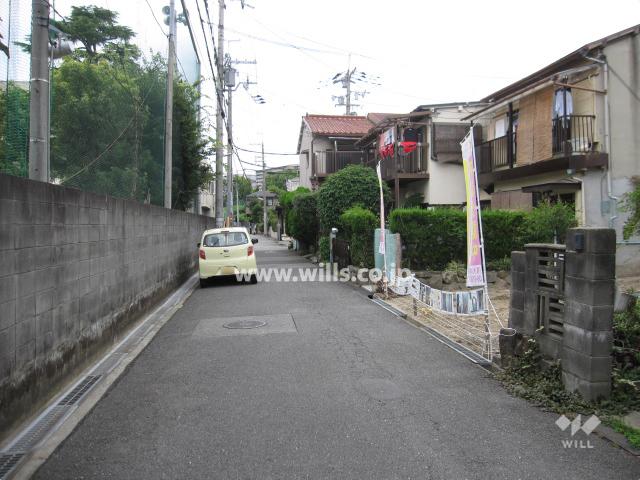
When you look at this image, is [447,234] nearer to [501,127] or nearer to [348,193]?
[348,193]

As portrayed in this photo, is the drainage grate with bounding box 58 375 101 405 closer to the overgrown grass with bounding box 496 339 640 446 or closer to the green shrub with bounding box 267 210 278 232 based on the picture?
the overgrown grass with bounding box 496 339 640 446

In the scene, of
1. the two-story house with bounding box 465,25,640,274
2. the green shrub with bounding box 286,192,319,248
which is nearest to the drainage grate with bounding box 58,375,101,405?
the two-story house with bounding box 465,25,640,274

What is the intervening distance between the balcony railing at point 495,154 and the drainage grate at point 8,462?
15716 millimetres

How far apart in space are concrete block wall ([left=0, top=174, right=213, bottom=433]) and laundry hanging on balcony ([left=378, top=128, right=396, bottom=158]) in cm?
1326

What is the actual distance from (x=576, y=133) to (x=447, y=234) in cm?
463

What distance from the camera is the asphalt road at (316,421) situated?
313cm

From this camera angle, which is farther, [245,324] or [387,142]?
[387,142]

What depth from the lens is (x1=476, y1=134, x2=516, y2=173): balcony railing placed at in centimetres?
1606

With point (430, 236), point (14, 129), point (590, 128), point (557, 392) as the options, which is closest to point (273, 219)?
point (430, 236)

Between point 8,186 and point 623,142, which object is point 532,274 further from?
point 623,142

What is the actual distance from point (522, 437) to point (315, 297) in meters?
7.27

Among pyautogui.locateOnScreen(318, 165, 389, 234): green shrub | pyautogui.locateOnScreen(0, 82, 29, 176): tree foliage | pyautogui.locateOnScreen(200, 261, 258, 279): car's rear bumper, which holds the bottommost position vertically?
pyautogui.locateOnScreen(200, 261, 258, 279): car's rear bumper

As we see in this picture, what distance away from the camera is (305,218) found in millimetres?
22812

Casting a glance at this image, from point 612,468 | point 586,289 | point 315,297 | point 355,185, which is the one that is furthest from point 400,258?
point 612,468
